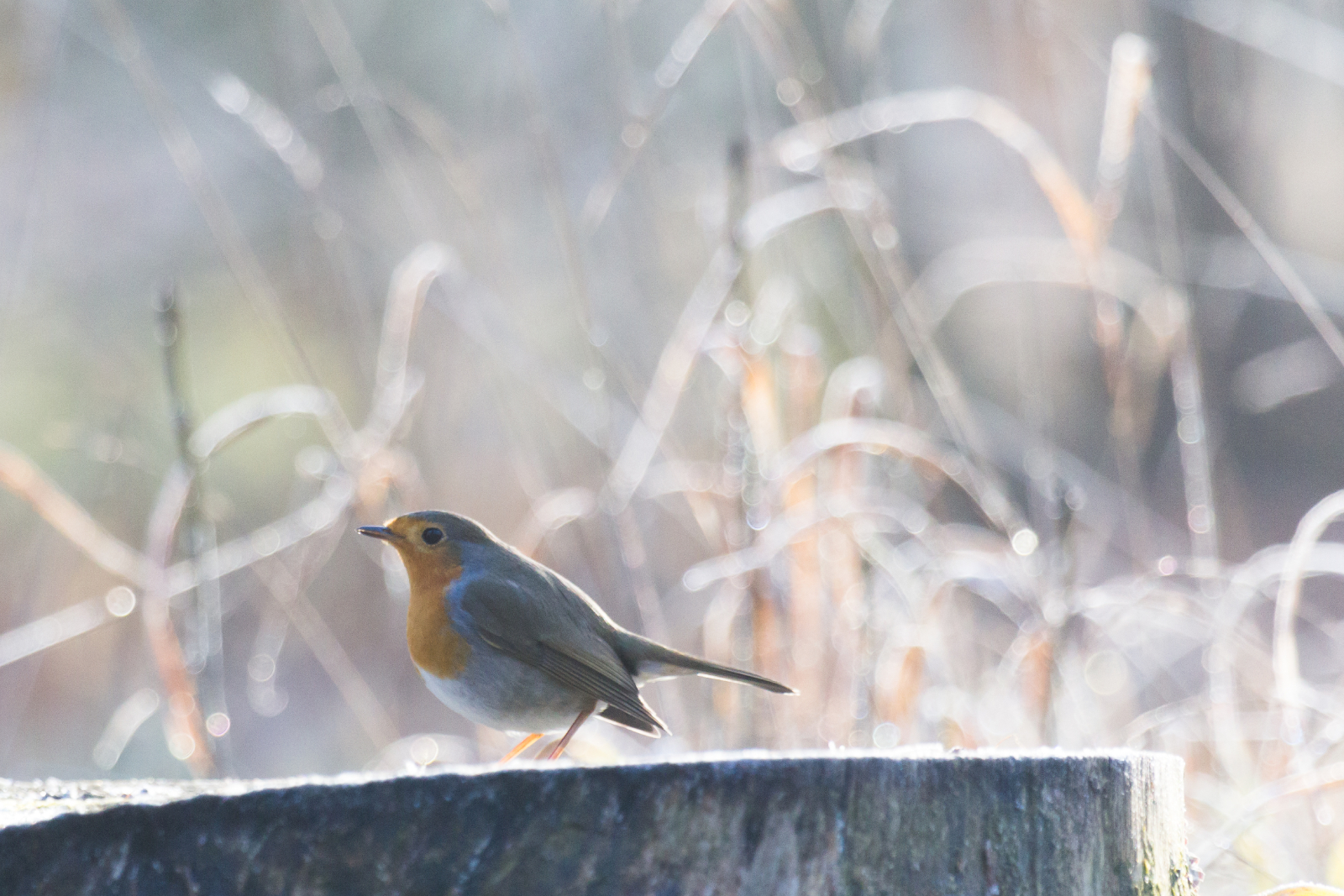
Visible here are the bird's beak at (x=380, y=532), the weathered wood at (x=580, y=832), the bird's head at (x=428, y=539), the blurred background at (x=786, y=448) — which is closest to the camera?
the weathered wood at (x=580, y=832)

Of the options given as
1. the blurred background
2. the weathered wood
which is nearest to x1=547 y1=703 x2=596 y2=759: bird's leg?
the blurred background

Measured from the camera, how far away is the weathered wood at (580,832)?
3.35 ft

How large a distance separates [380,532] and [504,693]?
32cm

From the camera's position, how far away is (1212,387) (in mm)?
8445

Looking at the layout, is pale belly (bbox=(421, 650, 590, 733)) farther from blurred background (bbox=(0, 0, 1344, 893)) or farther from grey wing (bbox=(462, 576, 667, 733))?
blurred background (bbox=(0, 0, 1344, 893))

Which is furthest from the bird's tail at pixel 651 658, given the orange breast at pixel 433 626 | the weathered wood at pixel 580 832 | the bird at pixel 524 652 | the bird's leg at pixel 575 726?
the weathered wood at pixel 580 832

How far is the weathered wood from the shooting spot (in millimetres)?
1021

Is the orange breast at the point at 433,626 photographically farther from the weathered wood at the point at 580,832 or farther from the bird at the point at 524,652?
the weathered wood at the point at 580,832

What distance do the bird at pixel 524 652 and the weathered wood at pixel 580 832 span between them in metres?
0.66

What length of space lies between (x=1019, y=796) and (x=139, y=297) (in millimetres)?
8169

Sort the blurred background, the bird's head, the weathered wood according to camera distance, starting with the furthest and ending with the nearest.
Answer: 1. the blurred background
2. the bird's head
3. the weathered wood

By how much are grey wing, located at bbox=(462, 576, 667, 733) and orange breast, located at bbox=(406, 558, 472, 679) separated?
0.04m

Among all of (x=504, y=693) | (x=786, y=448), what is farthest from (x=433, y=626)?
(x=786, y=448)

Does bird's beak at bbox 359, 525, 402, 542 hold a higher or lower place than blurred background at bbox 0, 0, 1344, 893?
lower
